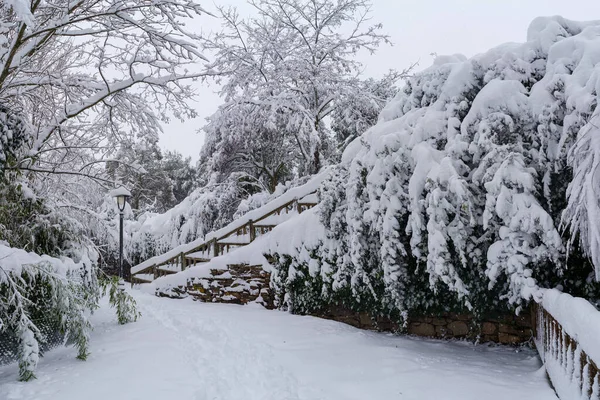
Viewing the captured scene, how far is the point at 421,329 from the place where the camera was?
6.21m

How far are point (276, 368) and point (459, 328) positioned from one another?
9.20 feet

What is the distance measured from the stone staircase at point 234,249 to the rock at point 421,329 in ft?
9.89

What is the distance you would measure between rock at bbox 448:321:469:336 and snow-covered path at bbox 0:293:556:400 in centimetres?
19

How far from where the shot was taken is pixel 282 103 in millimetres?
12383

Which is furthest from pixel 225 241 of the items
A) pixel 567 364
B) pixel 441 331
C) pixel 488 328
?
pixel 567 364

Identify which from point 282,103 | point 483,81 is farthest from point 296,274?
point 282,103

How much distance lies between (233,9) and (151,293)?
9.84 m

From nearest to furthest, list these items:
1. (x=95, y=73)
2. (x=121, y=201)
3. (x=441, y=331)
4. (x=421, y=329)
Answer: (x=441, y=331) < (x=421, y=329) < (x=95, y=73) < (x=121, y=201)

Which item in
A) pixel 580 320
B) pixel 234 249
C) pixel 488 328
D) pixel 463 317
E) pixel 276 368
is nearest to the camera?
pixel 580 320

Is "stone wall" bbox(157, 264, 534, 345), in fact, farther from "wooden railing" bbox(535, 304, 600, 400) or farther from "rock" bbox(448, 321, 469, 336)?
"wooden railing" bbox(535, 304, 600, 400)

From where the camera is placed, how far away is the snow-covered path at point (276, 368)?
4.03 metres

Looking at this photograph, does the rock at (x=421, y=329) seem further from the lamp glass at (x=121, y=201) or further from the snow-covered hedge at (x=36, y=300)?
the lamp glass at (x=121, y=201)

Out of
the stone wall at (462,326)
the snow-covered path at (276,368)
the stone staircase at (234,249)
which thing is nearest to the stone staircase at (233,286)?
the stone staircase at (234,249)

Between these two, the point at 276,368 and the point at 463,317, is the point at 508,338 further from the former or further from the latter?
the point at 276,368
